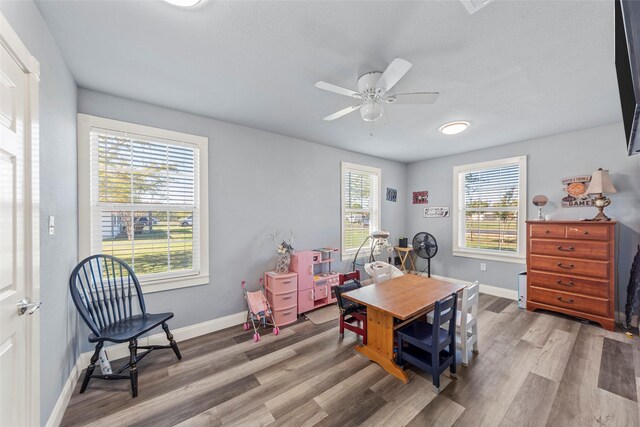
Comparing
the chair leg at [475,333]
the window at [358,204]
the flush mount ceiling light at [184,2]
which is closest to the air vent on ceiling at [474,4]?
the flush mount ceiling light at [184,2]

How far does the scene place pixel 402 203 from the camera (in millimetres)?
5180

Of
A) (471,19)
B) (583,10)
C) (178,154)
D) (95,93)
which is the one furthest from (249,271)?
(583,10)

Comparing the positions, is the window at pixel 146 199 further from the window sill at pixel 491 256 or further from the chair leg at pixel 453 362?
the window sill at pixel 491 256

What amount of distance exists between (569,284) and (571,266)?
23cm

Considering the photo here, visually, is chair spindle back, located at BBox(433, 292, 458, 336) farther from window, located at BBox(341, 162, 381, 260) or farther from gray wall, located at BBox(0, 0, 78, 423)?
gray wall, located at BBox(0, 0, 78, 423)

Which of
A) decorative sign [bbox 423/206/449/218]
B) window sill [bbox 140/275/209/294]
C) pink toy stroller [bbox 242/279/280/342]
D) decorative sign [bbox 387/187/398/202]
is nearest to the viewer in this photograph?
window sill [bbox 140/275/209/294]

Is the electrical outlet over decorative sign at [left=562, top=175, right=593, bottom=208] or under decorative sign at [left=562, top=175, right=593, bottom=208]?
under

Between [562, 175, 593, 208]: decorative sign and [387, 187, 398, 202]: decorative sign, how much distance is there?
2440mm

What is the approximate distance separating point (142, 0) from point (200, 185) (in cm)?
169

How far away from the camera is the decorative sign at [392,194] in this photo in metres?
4.86

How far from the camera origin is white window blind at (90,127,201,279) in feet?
7.31

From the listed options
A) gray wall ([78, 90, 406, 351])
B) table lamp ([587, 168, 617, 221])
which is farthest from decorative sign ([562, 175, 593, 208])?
gray wall ([78, 90, 406, 351])

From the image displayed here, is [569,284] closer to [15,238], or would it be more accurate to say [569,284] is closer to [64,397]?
[15,238]

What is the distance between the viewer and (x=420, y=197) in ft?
16.3
